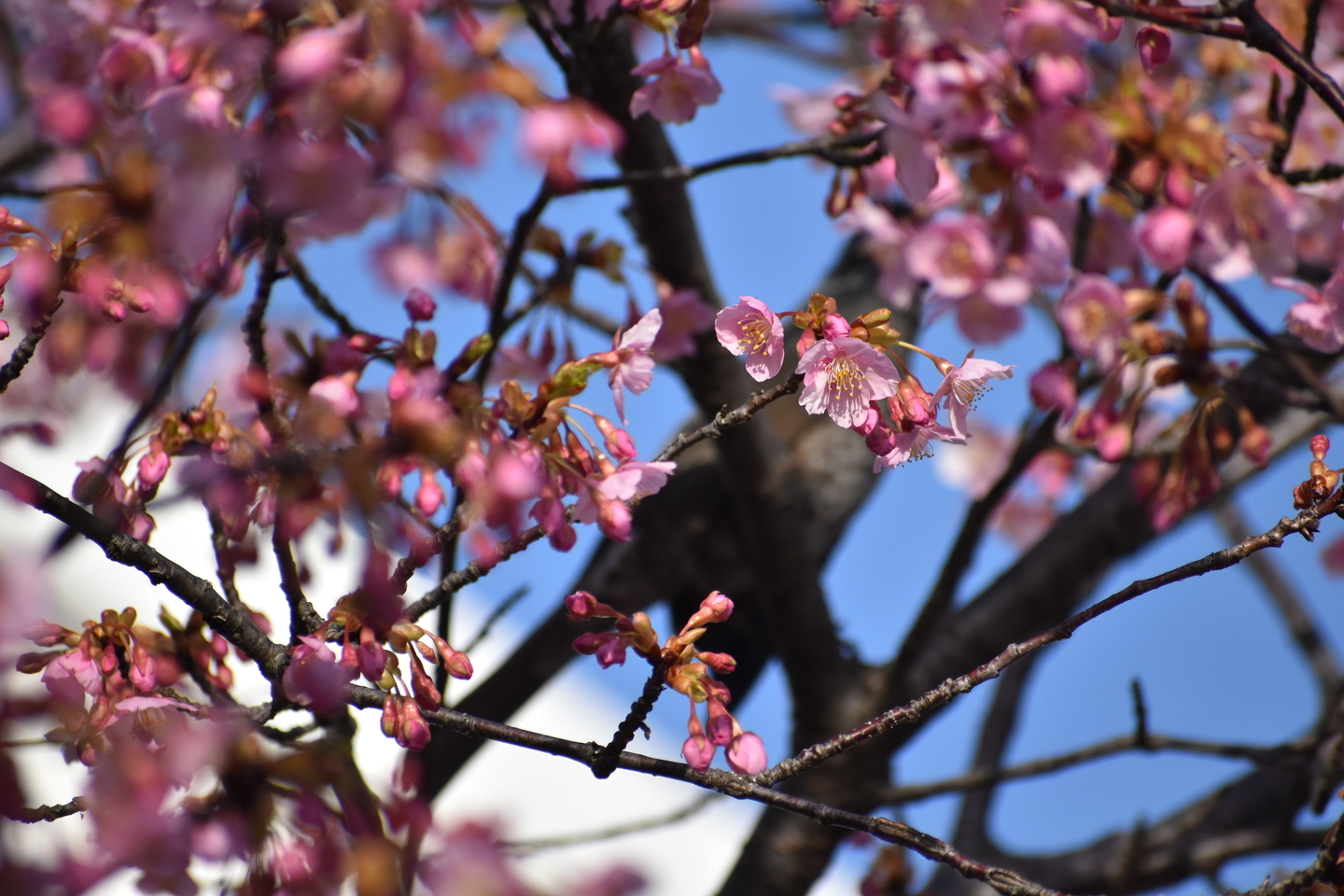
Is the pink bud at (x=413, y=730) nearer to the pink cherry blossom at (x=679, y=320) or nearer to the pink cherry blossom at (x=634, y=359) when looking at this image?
the pink cherry blossom at (x=634, y=359)

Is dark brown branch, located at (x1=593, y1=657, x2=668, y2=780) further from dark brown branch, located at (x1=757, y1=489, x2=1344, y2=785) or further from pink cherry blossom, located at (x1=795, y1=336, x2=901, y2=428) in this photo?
pink cherry blossom, located at (x1=795, y1=336, x2=901, y2=428)

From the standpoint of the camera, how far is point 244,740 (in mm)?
764

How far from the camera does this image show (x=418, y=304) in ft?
4.14

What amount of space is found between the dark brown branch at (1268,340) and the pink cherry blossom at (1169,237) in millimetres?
41

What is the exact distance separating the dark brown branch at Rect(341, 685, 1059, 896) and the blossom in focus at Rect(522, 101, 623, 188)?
60 centimetres

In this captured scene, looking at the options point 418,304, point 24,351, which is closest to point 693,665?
point 418,304

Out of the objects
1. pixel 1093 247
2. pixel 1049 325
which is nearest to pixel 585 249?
pixel 1093 247

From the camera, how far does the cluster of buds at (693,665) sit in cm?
110

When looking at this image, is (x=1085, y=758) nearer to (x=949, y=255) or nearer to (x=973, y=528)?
(x=973, y=528)

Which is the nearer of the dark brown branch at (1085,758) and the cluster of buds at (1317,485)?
the cluster of buds at (1317,485)

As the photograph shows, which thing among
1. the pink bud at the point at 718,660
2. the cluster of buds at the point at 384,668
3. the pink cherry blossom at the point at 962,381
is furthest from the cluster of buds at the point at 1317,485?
the cluster of buds at the point at 384,668

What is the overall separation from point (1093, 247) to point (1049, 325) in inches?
76.2

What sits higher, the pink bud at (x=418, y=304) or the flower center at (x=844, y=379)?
the pink bud at (x=418, y=304)

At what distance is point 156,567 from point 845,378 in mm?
814
